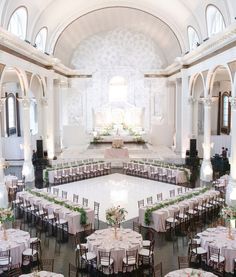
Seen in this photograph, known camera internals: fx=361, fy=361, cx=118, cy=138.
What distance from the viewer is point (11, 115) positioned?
3656 cm

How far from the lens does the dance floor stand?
1742 centimetres

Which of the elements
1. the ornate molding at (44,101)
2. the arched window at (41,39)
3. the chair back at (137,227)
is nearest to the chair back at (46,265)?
the chair back at (137,227)

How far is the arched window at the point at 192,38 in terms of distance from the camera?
24.7 m

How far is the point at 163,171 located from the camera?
22297mm

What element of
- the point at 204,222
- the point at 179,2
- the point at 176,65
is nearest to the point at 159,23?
the point at 176,65

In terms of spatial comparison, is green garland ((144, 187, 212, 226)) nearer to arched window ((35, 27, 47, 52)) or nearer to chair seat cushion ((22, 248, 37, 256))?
chair seat cushion ((22, 248, 37, 256))

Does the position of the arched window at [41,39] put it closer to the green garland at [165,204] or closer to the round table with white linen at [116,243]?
the green garland at [165,204]

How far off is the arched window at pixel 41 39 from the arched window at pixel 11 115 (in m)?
10.6

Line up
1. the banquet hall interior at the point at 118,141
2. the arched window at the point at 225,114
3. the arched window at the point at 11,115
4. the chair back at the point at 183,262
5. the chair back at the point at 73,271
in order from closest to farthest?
the chair back at the point at 183,262 < the chair back at the point at 73,271 < the banquet hall interior at the point at 118,141 < the arched window at the point at 225,114 < the arched window at the point at 11,115

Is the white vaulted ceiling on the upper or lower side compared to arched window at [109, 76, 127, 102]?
upper

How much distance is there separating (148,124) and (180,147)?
679cm

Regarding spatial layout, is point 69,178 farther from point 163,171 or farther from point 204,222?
point 204,222

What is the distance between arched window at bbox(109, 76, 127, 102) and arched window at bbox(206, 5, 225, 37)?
14.9m

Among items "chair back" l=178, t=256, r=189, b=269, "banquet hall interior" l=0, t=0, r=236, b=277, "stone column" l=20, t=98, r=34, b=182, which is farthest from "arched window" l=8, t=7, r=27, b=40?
"chair back" l=178, t=256, r=189, b=269
